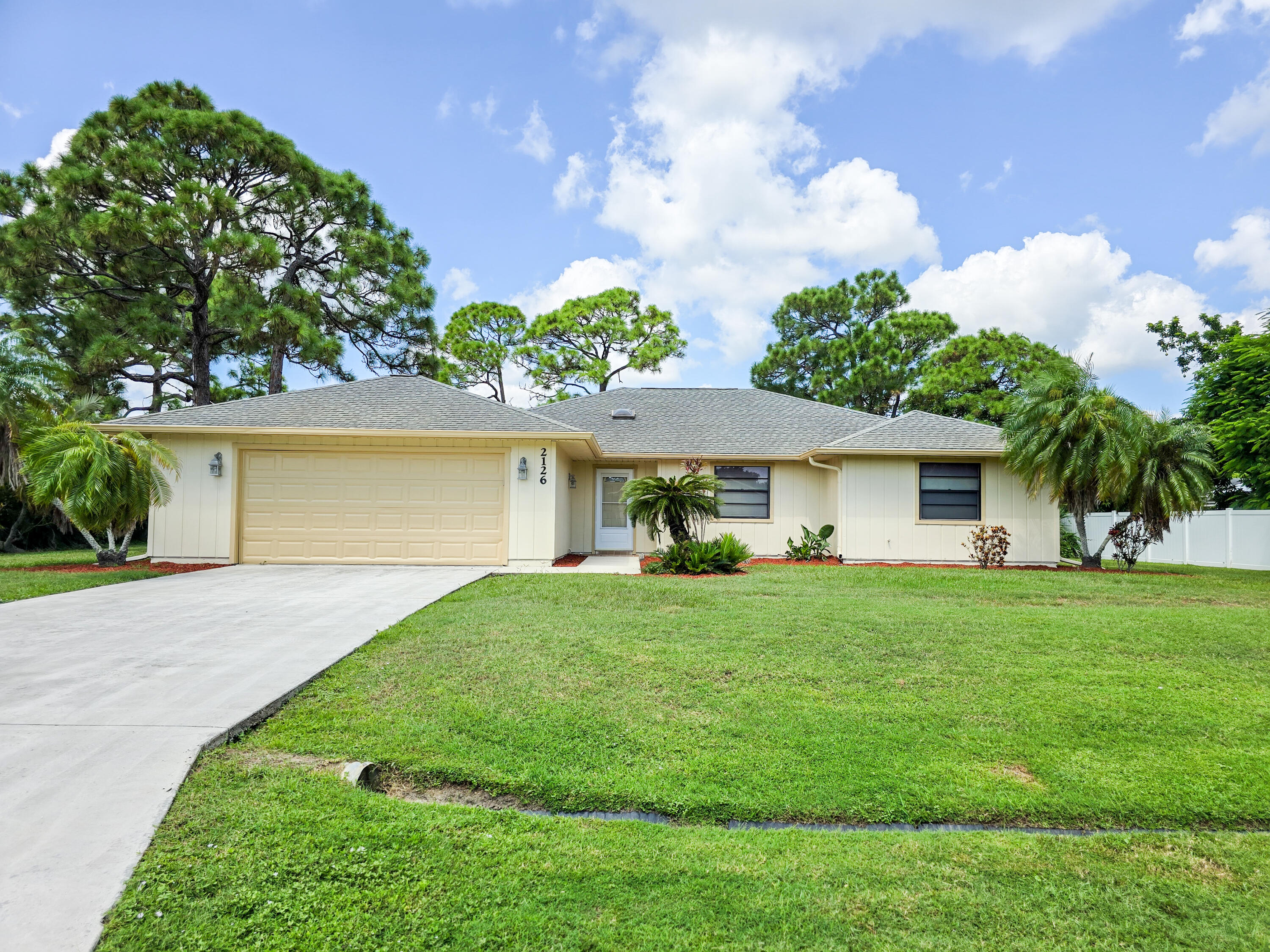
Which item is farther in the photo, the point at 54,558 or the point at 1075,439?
the point at 54,558

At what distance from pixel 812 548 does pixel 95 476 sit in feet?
40.8

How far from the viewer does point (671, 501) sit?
11.3 m

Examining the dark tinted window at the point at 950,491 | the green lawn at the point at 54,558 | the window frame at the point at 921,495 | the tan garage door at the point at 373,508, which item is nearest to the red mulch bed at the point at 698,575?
the tan garage door at the point at 373,508

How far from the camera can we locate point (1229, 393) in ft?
56.0

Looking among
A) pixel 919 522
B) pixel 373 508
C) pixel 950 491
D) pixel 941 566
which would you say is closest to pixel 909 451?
pixel 950 491

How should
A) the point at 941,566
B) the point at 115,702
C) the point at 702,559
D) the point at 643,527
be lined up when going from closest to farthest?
the point at 115,702 → the point at 702,559 → the point at 941,566 → the point at 643,527

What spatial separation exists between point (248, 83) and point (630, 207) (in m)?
12.5

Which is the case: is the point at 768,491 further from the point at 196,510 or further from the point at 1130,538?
the point at 196,510

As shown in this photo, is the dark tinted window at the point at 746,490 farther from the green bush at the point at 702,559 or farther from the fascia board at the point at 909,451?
the green bush at the point at 702,559

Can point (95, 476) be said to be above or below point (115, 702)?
above

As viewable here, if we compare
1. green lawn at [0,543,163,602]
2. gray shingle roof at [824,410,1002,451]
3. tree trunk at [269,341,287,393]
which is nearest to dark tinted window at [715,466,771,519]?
gray shingle roof at [824,410,1002,451]

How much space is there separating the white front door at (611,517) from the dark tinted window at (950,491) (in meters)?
6.41

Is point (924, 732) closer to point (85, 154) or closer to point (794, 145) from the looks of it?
point (794, 145)

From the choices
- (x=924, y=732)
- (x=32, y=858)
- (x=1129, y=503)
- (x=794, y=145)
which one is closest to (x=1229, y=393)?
(x=1129, y=503)
